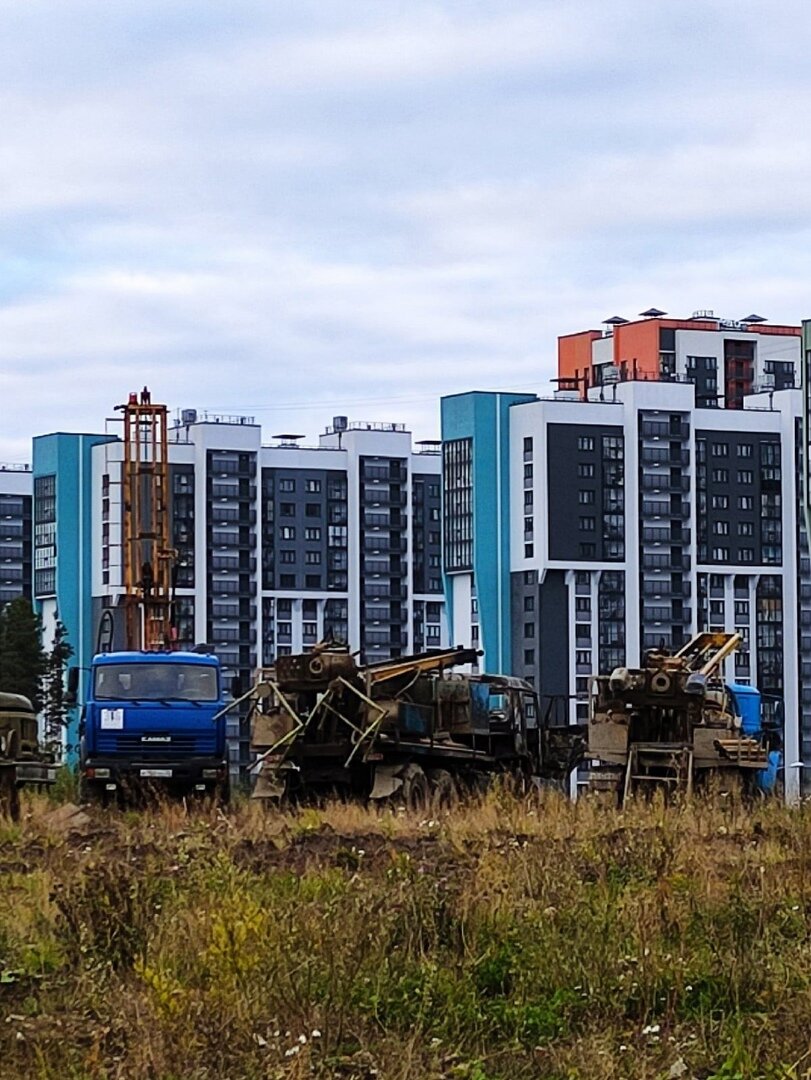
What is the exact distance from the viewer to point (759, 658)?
123m

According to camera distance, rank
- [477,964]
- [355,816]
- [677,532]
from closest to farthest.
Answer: [477,964] < [355,816] < [677,532]

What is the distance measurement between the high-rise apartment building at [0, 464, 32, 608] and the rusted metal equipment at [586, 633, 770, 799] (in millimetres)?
107568

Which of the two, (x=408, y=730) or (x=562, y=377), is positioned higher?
(x=562, y=377)

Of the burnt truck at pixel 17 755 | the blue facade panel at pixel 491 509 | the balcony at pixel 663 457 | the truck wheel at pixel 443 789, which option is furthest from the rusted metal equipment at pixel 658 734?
the blue facade panel at pixel 491 509

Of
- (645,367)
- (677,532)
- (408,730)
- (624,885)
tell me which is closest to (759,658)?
(677,532)

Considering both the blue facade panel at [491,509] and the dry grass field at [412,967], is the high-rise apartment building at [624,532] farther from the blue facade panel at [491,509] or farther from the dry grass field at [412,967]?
the dry grass field at [412,967]

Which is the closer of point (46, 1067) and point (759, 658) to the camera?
point (46, 1067)

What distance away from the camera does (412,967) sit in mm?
12008

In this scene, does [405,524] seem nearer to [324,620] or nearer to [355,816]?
[324,620]

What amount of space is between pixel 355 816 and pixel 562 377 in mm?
111907

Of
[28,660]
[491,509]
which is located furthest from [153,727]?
[491,509]

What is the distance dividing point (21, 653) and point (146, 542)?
31.3 meters

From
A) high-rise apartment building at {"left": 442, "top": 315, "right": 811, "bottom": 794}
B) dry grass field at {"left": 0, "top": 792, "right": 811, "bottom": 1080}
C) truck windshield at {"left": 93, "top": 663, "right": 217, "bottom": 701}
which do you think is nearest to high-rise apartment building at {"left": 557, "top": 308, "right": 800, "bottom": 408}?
high-rise apartment building at {"left": 442, "top": 315, "right": 811, "bottom": 794}

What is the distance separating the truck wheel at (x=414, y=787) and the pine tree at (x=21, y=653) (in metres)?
60.4
